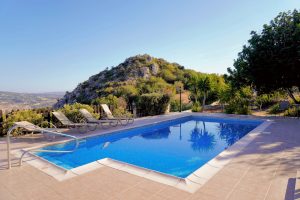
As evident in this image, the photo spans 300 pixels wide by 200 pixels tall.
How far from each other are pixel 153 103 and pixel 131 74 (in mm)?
28590

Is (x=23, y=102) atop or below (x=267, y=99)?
atop

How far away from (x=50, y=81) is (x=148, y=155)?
89.8ft

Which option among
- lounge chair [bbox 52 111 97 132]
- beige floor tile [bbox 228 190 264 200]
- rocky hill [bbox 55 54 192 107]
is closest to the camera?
beige floor tile [bbox 228 190 264 200]

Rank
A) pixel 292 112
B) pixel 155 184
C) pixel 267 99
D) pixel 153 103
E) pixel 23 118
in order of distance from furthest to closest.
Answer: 1. pixel 267 99
2. pixel 153 103
3. pixel 292 112
4. pixel 23 118
5. pixel 155 184

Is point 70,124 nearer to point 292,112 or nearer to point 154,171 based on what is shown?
point 154,171

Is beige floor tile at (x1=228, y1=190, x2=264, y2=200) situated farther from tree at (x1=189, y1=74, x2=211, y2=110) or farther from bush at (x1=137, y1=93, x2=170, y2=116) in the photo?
tree at (x1=189, y1=74, x2=211, y2=110)

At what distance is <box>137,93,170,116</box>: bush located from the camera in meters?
13.6

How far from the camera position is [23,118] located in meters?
8.36

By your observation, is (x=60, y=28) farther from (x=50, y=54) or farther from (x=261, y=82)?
(x=261, y=82)

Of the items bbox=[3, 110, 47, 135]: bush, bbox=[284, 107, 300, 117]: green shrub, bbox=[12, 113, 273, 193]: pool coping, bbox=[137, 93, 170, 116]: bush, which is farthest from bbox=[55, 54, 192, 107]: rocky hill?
bbox=[12, 113, 273, 193]: pool coping

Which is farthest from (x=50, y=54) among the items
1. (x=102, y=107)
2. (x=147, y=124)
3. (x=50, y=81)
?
(x=147, y=124)

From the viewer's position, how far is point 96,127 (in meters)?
9.61

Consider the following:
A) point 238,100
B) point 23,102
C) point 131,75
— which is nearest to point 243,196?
point 238,100

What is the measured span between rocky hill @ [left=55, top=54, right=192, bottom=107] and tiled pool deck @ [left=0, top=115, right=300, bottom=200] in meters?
34.8
